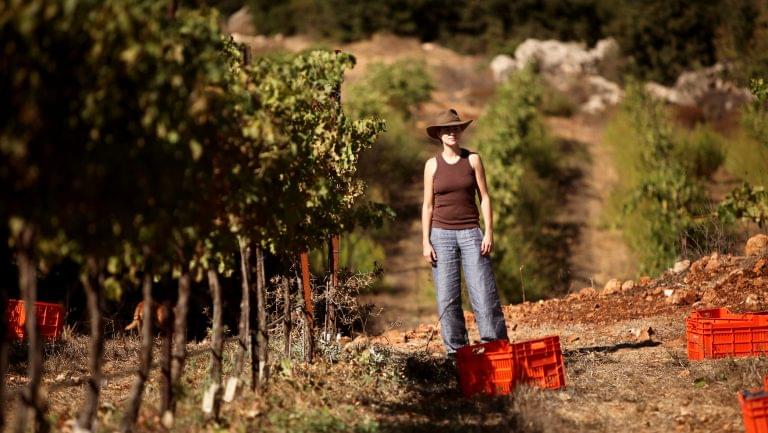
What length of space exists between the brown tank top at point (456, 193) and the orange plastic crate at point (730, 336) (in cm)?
204

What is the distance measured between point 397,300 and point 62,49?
14065 mm

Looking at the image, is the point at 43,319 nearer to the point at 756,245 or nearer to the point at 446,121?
the point at 446,121

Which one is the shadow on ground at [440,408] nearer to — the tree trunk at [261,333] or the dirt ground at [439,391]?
the dirt ground at [439,391]

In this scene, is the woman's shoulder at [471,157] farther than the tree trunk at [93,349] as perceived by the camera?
Yes

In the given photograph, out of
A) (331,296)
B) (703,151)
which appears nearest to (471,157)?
(331,296)

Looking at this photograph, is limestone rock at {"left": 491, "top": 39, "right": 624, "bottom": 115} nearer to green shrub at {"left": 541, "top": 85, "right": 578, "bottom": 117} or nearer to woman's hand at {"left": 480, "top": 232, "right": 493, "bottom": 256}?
green shrub at {"left": 541, "top": 85, "right": 578, "bottom": 117}

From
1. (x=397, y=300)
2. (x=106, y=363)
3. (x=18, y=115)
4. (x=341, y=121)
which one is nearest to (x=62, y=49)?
(x=18, y=115)

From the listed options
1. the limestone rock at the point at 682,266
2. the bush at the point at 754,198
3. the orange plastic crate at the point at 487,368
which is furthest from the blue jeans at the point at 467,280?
the limestone rock at the point at 682,266

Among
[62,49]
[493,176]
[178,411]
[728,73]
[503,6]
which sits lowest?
[178,411]

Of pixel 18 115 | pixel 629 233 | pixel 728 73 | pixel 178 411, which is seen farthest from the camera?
pixel 728 73

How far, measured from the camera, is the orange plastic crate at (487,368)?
5.81m

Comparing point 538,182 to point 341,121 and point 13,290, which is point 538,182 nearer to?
point 13,290

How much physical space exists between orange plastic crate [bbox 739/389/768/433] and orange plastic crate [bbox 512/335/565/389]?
53.4 inches

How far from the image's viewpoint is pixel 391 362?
6.44 meters
